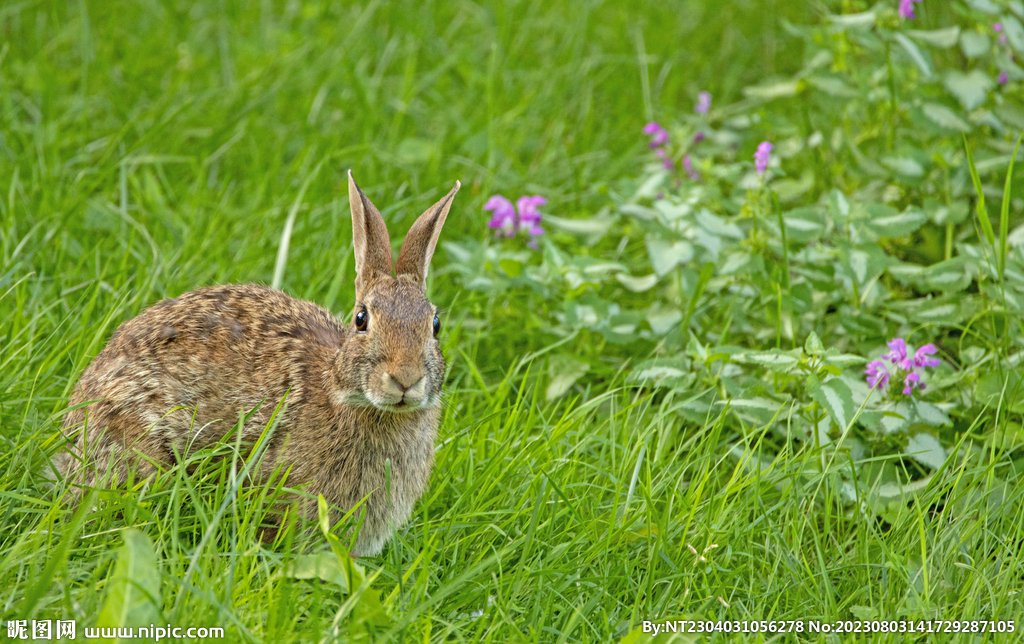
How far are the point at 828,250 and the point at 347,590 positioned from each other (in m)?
2.60

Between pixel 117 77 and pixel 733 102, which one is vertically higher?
pixel 117 77

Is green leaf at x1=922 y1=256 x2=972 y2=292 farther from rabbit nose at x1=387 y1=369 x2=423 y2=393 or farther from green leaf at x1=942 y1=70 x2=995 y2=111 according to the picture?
rabbit nose at x1=387 y1=369 x2=423 y2=393

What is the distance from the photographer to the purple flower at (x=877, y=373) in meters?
3.76

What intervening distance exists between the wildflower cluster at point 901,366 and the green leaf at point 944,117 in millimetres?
1407

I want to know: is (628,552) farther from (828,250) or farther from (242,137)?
(242,137)

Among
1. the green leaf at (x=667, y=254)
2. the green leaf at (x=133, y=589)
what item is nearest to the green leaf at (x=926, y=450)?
the green leaf at (x=667, y=254)

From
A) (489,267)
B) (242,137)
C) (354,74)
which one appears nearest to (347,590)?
(489,267)

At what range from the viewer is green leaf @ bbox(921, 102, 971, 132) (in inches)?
183

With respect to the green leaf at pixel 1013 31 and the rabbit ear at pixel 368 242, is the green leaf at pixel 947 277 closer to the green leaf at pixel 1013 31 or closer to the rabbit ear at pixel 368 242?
the green leaf at pixel 1013 31

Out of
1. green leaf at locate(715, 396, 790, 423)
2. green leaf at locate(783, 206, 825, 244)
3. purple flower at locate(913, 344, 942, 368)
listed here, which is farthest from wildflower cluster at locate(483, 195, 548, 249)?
purple flower at locate(913, 344, 942, 368)

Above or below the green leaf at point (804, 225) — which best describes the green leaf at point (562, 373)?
below

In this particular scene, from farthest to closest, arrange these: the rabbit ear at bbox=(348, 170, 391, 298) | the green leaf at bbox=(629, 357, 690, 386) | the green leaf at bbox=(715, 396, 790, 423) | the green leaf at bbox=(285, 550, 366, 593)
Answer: the green leaf at bbox=(629, 357, 690, 386)
the green leaf at bbox=(715, 396, 790, 423)
the rabbit ear at bbox=(348, 170, 391, 298)
the green leaf at bbox=(285, 550, 366, 593)

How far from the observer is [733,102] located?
6867 millimetres

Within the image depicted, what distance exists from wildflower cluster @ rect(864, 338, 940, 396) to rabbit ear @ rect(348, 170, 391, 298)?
1.84m
